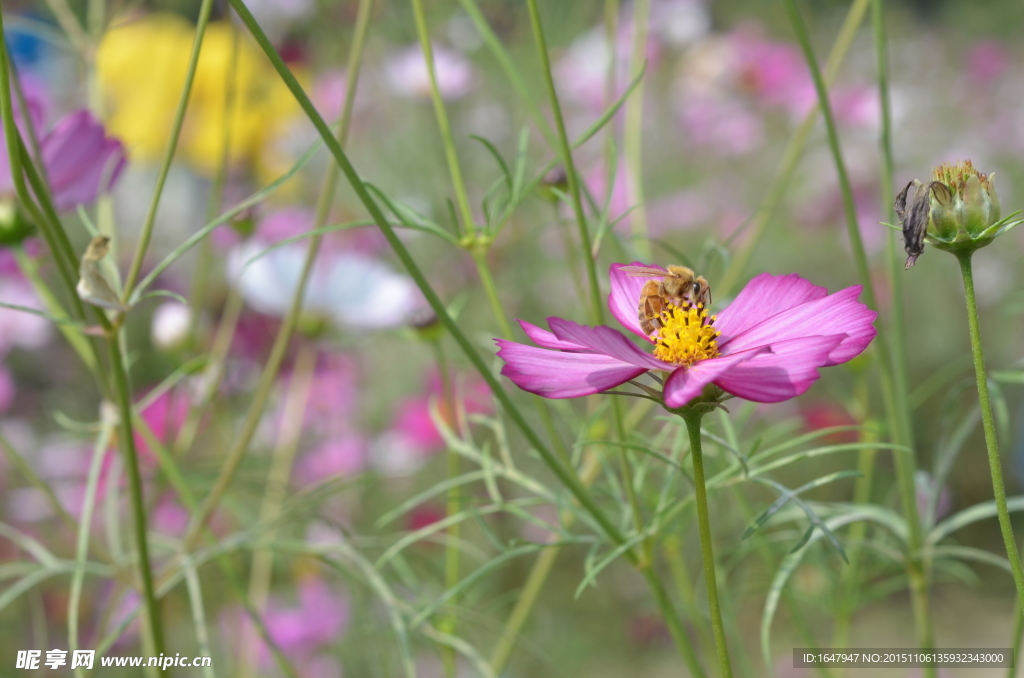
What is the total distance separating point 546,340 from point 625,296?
0.07m

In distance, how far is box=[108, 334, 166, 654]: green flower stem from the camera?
30 centimetres

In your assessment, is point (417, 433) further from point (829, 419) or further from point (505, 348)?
point (505, 348)

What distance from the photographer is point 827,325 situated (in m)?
0.24

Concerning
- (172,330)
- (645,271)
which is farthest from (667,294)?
(172,330)

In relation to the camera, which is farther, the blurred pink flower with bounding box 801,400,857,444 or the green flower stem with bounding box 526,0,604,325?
the blurred pink flower with bounding box 801,400,857,444

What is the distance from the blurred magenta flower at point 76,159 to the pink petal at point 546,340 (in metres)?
0.26

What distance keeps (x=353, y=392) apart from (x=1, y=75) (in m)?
0.76

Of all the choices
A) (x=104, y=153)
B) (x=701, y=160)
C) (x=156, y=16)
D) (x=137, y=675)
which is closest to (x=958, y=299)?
(x=701, y=160)

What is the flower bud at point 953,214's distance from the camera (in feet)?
0.75

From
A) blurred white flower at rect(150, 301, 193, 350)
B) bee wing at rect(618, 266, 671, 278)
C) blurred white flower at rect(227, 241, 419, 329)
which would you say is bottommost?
bee wing at rect(618, 266, 671, 278)

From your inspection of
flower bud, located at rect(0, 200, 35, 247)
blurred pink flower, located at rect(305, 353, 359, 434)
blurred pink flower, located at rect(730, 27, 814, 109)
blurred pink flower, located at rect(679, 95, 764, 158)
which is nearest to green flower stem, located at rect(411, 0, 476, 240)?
flower bud, located at rect(0, 200, 35, 247)

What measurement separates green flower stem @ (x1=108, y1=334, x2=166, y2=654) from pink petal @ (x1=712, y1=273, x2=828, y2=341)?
0.70 ft

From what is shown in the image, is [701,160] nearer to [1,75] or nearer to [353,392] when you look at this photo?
[353,392]

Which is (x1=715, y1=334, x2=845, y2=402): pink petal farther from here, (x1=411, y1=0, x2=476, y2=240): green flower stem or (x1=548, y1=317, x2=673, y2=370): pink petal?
(x1=411, y1=0, x2=476, y2=240): green flower stem
